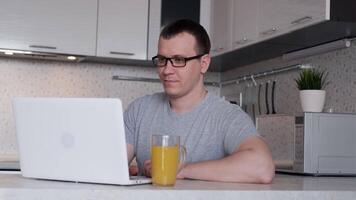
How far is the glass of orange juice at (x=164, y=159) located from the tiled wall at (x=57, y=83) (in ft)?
7.65

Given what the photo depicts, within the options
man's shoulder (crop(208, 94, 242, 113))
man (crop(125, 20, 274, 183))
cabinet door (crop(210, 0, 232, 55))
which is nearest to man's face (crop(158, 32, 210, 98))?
man (crop(125, 20, 274, 183))

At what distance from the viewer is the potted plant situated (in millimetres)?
2332

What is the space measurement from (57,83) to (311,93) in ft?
6.10

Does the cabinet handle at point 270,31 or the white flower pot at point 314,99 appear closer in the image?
the white flower pot at point 314,99

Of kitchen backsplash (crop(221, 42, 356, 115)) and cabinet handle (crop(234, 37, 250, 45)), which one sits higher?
cabinet handle (crop(234, 37, 250, 45))

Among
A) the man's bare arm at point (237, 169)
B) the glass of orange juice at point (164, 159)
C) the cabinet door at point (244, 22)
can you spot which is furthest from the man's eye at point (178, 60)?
the cabinet door at point (244, 22)

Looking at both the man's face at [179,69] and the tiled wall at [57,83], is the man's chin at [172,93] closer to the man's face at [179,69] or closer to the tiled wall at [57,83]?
the man's face at [179,69]

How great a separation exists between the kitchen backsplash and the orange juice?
3.27 ft

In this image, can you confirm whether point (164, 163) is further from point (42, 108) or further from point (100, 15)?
point (100, 15)

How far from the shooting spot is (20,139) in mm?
1318

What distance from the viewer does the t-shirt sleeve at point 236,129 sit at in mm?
1704

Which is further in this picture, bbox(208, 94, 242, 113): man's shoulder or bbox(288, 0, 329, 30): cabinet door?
bbox(288, 0, 329, 30): cabinet door

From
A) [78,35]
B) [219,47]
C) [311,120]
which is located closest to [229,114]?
[311,120]

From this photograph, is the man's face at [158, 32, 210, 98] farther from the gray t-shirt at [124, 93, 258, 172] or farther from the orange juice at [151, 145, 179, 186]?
the orange juice at [151, 145, 179, 186]
